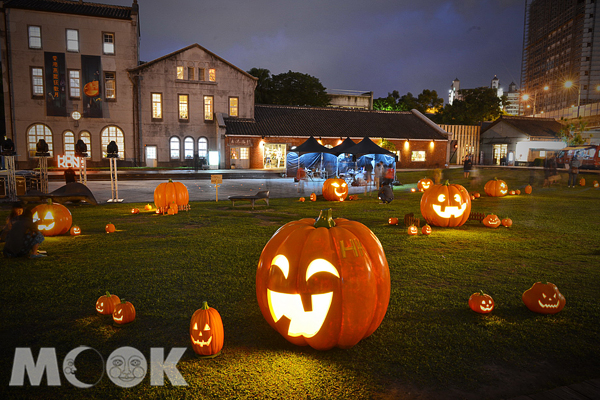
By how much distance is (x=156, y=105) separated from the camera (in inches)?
1395

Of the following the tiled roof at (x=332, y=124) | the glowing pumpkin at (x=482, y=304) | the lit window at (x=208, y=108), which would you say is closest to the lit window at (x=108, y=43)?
the lit window at (x=208, y=108)

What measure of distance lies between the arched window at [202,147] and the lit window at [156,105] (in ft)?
14.6

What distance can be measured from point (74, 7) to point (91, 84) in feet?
26.0

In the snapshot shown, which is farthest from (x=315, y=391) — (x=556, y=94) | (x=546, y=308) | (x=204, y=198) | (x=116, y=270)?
(x=556, y=94)

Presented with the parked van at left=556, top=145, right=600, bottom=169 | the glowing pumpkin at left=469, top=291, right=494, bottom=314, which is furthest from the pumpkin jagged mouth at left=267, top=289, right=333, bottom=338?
the parked van at left=556, top=145, right=600, bottom=169

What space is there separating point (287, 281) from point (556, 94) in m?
147

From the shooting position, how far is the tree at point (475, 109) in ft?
179

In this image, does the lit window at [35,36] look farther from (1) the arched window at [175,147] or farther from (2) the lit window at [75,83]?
(1) the arched window at [175,147]

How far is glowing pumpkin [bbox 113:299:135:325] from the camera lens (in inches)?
146

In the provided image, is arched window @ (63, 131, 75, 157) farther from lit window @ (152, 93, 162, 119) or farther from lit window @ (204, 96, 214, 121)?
lit window @ (204, 96, 214, 121)

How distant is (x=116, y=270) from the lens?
18.0ft

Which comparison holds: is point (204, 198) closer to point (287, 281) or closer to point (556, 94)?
point (287, 281)

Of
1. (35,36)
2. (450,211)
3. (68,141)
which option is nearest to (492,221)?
(450,211)

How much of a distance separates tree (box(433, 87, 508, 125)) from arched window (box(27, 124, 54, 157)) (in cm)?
4966
